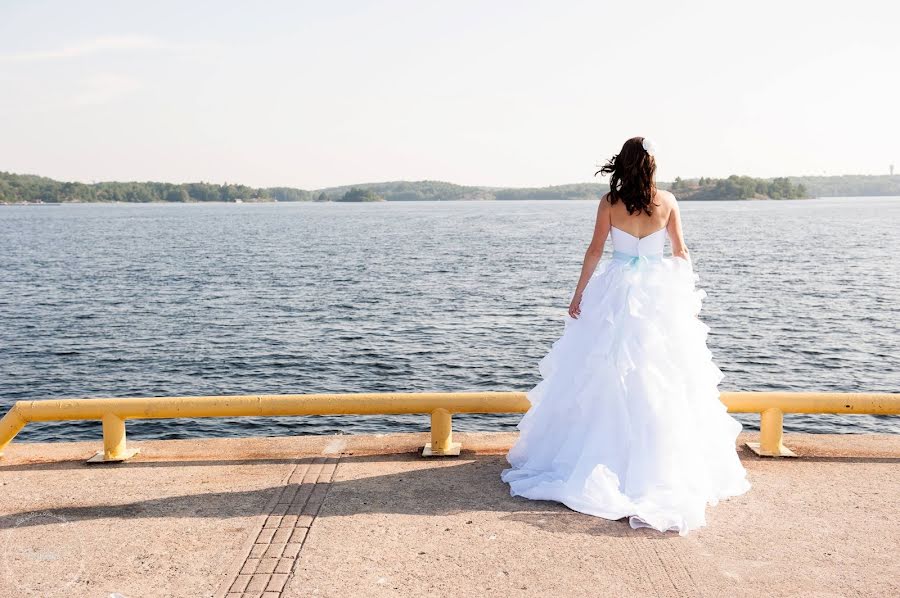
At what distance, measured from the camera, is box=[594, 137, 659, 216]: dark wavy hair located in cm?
606

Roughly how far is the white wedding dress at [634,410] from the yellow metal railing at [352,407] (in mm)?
674

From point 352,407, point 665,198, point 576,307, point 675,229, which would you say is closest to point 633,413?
point 576,307

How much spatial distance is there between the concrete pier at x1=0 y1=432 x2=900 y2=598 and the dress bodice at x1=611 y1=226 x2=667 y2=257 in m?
1.91

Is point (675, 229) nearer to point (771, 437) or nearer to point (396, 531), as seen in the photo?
point (771, 437)

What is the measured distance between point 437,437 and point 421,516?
1.35 meters

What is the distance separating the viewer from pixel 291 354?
86.0 feet

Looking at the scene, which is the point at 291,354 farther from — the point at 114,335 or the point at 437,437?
the point at 437,437

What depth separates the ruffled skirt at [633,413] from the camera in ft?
18.9

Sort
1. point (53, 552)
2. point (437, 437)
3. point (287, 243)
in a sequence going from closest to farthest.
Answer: point (53, 552) < point (437, 437) < point (287, 243)

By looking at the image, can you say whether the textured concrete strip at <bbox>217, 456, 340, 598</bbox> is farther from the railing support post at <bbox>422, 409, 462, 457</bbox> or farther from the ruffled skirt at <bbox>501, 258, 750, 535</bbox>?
the ruffled skirt at <bbox>501, 258, 750, 535</bbox>

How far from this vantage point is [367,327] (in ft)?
104

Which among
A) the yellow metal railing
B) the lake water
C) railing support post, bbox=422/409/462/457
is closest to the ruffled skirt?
the yellow metal railing

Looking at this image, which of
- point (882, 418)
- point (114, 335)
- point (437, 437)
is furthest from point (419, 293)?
point (437, 437)

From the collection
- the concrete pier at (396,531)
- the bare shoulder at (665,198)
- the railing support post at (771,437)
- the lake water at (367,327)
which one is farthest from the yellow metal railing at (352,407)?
the lake water at (367,327)
